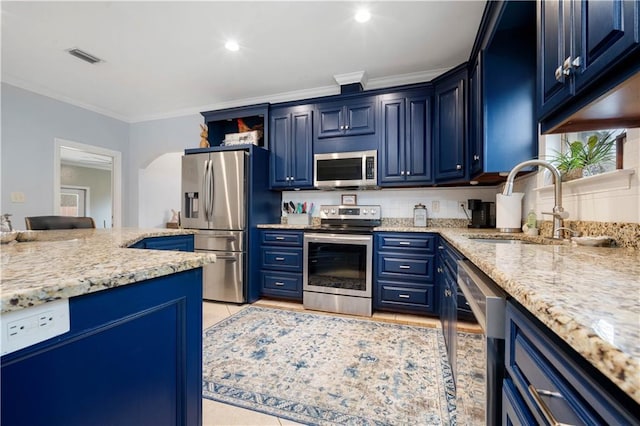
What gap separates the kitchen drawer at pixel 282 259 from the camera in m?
3.13

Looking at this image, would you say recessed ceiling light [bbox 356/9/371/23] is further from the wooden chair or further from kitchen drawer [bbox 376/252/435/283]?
the wooden chair

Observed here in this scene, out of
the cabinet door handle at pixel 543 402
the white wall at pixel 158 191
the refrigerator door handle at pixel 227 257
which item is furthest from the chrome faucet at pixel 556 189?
the white wall at pixel 158 191

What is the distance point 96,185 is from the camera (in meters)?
7.90

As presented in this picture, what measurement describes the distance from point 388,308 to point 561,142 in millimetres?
1956

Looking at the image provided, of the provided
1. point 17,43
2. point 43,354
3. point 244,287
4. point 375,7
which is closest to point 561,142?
point 375,7

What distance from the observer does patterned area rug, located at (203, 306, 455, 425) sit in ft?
4.79

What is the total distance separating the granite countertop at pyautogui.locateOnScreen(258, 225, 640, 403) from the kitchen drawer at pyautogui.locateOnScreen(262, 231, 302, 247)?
2.29 m

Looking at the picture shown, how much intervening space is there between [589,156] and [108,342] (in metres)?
2.25

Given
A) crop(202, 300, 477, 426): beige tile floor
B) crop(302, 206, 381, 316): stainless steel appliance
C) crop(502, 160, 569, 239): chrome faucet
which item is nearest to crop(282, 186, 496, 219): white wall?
crop(302, 206, 381, 316): stainless steel appliance

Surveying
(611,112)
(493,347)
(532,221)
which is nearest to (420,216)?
(532,221)

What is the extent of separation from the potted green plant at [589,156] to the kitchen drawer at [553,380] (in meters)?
1.35

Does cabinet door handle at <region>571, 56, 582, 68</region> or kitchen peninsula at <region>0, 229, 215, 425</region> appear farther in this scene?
cabinet door handle at <region>571, 56, 582, 68</region>

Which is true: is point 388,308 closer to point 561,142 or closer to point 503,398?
point 561,142

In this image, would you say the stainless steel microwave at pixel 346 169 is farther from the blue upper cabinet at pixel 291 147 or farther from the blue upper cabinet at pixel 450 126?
the blue upper cabinet at pixel 450 126
